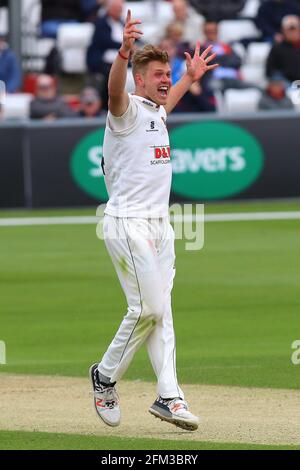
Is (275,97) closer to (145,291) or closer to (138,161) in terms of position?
(138,161)

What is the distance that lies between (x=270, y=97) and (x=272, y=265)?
6506mm

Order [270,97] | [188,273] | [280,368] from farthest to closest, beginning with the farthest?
[270,97] < [188,273] < [280,368]

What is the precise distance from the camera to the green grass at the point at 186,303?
33.0 ft

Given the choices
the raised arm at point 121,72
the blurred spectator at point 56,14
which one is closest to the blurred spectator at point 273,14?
the blurred spectator at point 56,14

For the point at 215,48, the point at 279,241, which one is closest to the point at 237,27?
the point at 215,48

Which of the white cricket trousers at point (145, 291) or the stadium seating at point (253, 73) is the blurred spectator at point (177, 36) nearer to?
the stadium seating at point (253, 73)

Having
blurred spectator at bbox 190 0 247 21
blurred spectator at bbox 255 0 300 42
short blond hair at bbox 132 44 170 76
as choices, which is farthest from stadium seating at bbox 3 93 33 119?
short blond hair at bbox 132 44 170 76

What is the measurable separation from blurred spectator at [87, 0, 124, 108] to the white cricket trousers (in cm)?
1401

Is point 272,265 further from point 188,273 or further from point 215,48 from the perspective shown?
point 215,48

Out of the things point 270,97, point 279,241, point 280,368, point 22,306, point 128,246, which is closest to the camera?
point 128,246

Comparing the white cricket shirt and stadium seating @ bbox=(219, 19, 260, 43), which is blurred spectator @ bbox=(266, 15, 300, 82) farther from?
the white cricket shirt

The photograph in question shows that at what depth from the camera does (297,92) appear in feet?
68.9

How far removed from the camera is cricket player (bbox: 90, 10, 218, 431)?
24.8 feet

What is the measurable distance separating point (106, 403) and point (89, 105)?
12845 mm
